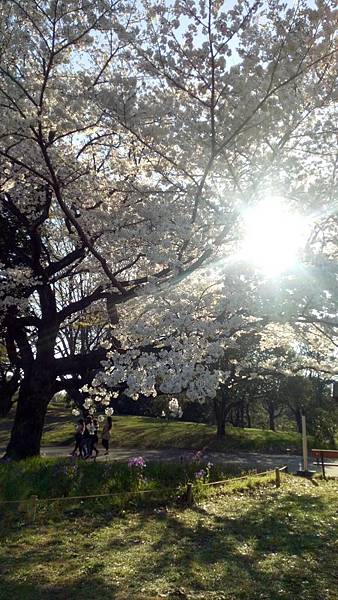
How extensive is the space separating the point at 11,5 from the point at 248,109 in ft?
11.4

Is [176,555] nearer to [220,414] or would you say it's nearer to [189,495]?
[189,495]

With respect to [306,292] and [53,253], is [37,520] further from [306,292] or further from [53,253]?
[53,253]

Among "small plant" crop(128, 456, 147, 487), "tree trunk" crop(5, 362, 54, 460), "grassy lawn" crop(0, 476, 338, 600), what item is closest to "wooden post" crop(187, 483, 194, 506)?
"grassy lawn" crop(0, 476, 338, 600)

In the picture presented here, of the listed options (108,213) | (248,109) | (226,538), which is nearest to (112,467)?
(226,538)

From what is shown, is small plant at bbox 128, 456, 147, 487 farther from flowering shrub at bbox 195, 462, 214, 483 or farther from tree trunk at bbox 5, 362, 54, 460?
tree trunk at bbox 5, 362, 54, 460

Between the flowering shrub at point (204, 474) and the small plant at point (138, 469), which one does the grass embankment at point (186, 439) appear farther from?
the small plant at point (138, 469)

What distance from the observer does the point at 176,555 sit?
6121mm

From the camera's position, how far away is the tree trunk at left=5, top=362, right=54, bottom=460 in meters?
12.3

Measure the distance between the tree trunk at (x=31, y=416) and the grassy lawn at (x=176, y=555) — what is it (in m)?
4.46

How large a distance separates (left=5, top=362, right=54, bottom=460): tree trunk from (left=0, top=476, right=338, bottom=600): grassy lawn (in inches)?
176

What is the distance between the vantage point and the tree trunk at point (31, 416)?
485 inches

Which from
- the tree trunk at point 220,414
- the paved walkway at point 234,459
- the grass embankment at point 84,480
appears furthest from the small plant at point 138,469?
the tree trunk at point 220,414

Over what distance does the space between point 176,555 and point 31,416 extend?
23.6 ft

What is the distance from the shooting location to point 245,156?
7.97 metres
